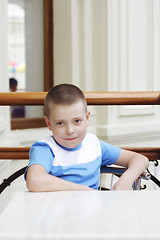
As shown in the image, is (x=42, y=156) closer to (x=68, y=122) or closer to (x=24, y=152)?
(x=68, y=122)

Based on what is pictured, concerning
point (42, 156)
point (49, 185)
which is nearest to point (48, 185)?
point (49, 185)

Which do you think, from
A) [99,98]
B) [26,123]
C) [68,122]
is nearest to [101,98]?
[99,98]

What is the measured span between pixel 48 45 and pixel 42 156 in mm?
2915

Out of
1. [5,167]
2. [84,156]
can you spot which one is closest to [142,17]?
[5,167]

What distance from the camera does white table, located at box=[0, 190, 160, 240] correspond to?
0.48 m

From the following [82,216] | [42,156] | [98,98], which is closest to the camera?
[82,216]

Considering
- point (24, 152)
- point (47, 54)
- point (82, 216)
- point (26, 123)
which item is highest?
point (47, 54)

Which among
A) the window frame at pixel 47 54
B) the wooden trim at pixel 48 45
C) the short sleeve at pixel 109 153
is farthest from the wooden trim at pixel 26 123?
the short sleeve at pixel 109 153

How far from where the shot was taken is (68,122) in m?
1.01

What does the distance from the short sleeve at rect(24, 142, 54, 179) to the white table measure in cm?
27

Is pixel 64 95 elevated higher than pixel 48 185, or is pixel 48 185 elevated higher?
pixel 64 95

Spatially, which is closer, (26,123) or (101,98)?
(101,98)

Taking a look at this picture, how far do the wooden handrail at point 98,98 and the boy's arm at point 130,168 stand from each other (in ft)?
0.74

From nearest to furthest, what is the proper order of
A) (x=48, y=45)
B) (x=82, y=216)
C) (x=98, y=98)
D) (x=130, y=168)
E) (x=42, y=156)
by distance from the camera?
(x=82, y=216) < (x=42, y=156) < (x=130, y=168) < (x=98, y=98) < (x=48, y=45)
